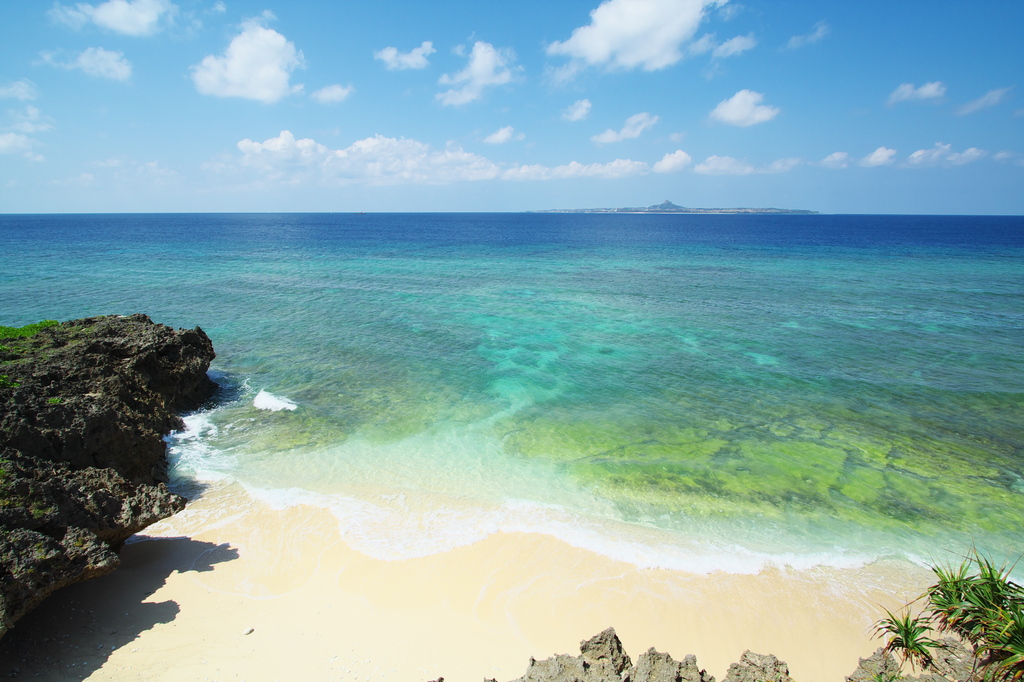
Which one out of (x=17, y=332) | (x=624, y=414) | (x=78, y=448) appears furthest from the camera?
(x=624, y=414)

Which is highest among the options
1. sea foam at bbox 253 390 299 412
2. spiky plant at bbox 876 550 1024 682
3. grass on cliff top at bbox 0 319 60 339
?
grass on cliff top at bbox 0 319 60 339

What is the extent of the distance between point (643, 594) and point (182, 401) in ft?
65.5

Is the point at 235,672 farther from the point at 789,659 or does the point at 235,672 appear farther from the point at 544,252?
the point at 544,252

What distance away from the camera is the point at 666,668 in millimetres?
7758

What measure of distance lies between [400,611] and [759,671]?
7.16 meters

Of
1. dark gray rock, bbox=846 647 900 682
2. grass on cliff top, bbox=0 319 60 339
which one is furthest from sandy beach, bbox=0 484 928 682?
grass on cliff top, bbox=0 319 60 339

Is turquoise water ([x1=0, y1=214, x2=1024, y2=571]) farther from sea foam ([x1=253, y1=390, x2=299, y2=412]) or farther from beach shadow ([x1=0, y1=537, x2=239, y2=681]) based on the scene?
beach shadow ([x1=0, y1=537, x2=239, y2=681])

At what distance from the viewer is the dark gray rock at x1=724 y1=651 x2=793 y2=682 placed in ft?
25.8

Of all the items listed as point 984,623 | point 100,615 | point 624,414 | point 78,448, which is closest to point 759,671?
point 984,623

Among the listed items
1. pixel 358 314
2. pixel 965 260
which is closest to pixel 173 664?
pixel 358 314

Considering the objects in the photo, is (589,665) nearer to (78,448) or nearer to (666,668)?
(666,668)

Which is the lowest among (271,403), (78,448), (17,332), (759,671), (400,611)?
(400,611)

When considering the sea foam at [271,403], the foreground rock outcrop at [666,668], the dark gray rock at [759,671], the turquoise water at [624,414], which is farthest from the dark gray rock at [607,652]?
the sea foam at [271,403]

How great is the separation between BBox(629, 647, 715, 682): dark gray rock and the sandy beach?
2.45 metres
